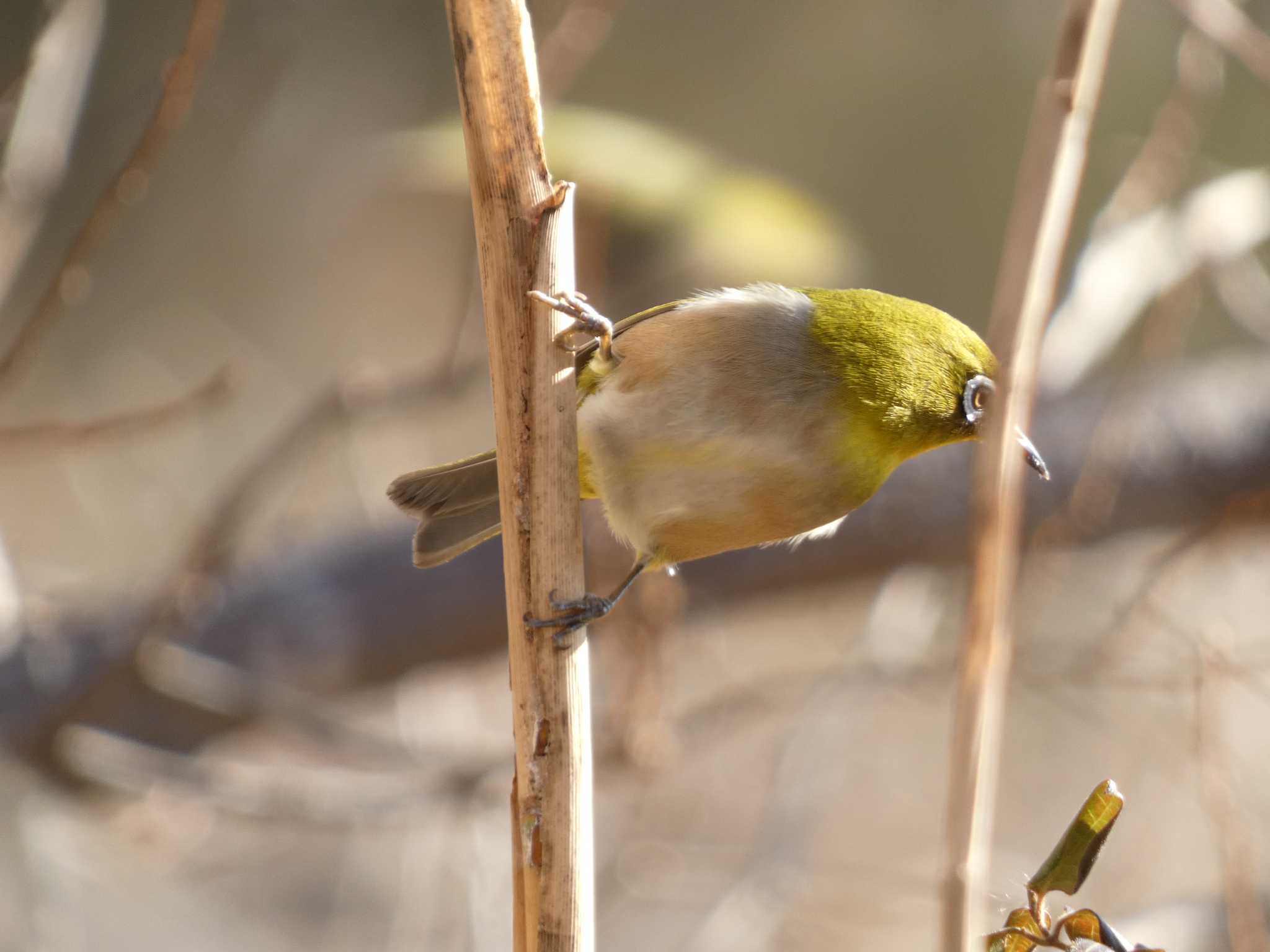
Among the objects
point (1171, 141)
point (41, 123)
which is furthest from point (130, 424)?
point (1171, 141)

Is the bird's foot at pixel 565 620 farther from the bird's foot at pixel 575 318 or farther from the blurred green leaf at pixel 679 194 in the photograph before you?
the blurred green leaf at pixel 679 194

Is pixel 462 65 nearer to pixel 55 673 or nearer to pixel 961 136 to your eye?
pixel 55 673

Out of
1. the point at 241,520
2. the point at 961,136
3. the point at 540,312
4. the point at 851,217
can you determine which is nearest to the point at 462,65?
the point at 540,312

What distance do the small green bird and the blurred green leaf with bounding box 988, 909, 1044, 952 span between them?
90 cm

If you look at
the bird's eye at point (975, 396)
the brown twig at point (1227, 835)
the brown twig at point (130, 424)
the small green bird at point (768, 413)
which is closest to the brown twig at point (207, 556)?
the brown twig at point (130, 424)

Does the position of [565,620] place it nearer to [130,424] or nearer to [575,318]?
[575,318]

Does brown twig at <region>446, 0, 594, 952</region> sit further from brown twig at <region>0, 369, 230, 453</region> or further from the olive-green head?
brown twig at <region>0, 369, 230, 453</region>

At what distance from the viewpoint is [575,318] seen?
1297mm

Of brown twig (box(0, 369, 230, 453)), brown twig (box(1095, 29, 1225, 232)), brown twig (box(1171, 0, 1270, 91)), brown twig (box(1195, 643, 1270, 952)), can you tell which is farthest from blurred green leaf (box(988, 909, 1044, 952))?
brown twig (box(1095, 29, 1225, 232))

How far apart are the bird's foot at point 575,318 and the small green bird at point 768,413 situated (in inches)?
3.2

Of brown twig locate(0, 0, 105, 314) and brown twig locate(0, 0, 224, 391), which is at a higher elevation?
brown twig locate(0, 0, 105, 314)

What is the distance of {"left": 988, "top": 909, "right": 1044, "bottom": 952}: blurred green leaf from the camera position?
32.8 inches

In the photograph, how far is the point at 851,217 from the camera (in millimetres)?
6609

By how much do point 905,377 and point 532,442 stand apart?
2.45 ft
